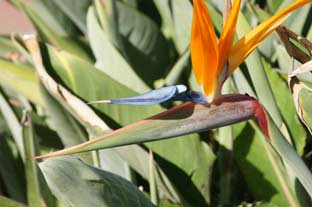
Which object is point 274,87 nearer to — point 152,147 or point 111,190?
point 152,147

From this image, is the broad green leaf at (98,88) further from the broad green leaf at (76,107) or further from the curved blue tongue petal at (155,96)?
the curved blue tongue petal at (155,96)

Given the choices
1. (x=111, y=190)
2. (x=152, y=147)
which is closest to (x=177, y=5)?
(x=152, y=147)

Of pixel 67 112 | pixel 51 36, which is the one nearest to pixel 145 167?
pixel 67 112

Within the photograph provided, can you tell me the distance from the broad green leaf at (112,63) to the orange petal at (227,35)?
1.75 ft

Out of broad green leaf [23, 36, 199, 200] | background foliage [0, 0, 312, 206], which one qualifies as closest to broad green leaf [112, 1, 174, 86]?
background foliage [0, 0, 312, 206]

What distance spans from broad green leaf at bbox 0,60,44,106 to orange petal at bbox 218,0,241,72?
64cm

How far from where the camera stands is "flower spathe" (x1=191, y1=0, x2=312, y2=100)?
58cm

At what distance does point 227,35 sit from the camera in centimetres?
59

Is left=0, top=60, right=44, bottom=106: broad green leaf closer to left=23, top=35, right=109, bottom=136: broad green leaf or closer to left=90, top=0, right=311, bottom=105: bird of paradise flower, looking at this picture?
left=23, top=35, right=109, bottom=136: broad green leaf

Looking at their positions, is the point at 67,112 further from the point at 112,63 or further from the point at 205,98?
the point at 205,98

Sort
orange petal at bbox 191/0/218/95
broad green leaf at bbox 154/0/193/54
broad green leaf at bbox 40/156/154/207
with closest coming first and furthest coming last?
1. orange petal at bbox 191/0/218/95
2. broad green leaf at bbox 40/156/154/207
3. broad green leaf at bbox 154/0/193/54

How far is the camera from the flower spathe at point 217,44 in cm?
58

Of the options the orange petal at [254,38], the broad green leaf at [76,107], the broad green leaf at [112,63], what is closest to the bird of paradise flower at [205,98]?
the orange petal at [254,38]

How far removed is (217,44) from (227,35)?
1cm
